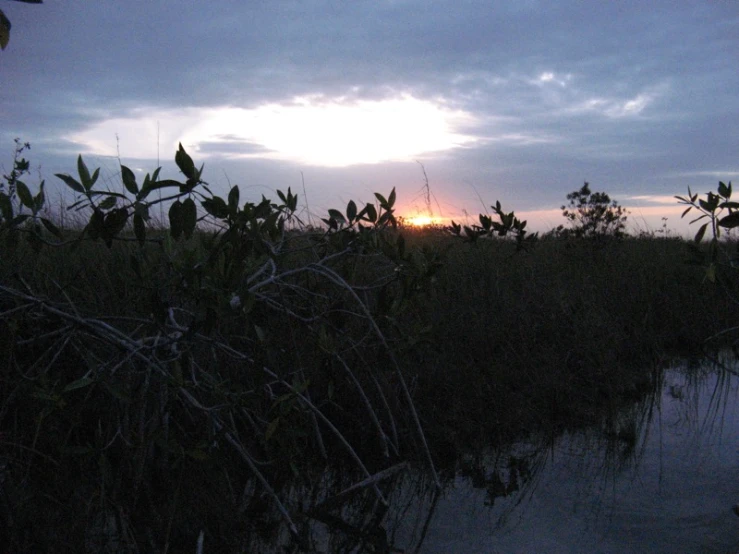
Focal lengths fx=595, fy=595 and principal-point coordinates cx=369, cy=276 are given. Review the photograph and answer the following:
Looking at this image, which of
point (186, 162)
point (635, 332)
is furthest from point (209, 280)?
point (635, 332)

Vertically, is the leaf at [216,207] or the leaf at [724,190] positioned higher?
the leaf at [724,190]

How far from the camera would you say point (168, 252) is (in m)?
1.96

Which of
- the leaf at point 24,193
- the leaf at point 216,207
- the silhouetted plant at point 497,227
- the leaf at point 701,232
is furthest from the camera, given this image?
the silhouetted plant at point 497,227

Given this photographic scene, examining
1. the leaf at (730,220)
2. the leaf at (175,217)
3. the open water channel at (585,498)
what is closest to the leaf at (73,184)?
the leaf at (175,217)

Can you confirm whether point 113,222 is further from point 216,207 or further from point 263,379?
point 263,379

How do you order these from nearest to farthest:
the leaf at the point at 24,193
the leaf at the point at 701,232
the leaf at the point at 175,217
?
1. the leaf at the point at 175,217
2. the leaf at the point at 24,193
3. the leaf at the point at 701,232

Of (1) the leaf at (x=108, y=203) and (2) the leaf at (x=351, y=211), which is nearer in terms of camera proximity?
(1) the leaf at (x=108, y=203)

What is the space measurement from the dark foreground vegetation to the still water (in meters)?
0.16

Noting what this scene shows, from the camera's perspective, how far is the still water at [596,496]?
2244 mm

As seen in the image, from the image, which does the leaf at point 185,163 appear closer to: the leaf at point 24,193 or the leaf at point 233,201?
the leaf at point 233,201

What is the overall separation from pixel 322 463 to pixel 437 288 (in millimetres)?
2013

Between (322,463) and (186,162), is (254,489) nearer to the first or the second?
(322,463)

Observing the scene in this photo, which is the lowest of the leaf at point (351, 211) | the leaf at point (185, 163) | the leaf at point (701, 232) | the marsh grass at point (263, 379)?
the marsh grass at point (263, 379)

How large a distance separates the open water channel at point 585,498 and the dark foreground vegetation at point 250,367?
117 millimetres
